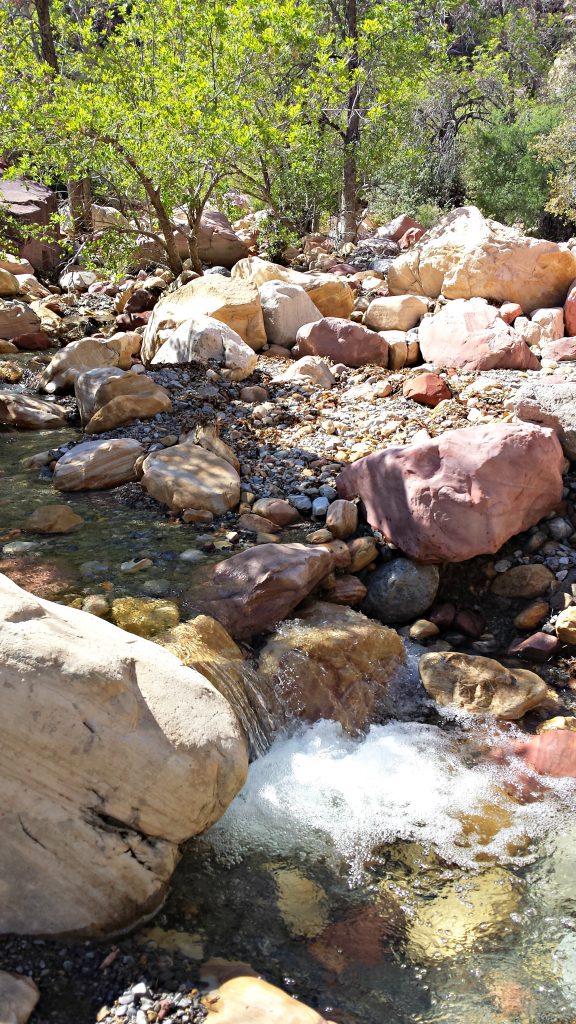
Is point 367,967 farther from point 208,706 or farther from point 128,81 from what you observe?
point 128,81

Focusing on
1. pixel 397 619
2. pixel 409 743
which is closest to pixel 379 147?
pixel 397 619

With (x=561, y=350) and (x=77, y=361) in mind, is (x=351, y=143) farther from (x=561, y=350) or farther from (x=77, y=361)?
(x=77, y=361)

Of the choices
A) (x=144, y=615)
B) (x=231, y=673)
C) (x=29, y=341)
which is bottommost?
(x=29, y=341)

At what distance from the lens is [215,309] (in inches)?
324

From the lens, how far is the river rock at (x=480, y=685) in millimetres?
4059

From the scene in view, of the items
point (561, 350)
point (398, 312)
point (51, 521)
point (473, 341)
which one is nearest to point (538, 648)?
point (51, 521)


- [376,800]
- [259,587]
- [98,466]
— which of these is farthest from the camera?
[98,466]

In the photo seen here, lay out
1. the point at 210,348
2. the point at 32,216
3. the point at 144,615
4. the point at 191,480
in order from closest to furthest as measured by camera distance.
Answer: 1. the point at 144,615
2. the point at 191,480
3. the point at 210,348
4. the point at 32,216

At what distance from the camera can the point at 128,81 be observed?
949 centimetres

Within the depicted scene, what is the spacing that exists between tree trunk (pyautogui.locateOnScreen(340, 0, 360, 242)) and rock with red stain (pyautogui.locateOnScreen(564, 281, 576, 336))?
5.72 meters

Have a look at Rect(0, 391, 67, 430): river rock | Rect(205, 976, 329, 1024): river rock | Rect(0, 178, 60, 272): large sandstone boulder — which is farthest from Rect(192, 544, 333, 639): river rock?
Rect(0, 178, 60, 272): large sandstone boulder

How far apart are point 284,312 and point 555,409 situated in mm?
4167

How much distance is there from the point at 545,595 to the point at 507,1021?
2724 millimetres

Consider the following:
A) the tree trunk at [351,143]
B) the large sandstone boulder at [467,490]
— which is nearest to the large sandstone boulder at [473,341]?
the large sandstone boulder at [467,490]
